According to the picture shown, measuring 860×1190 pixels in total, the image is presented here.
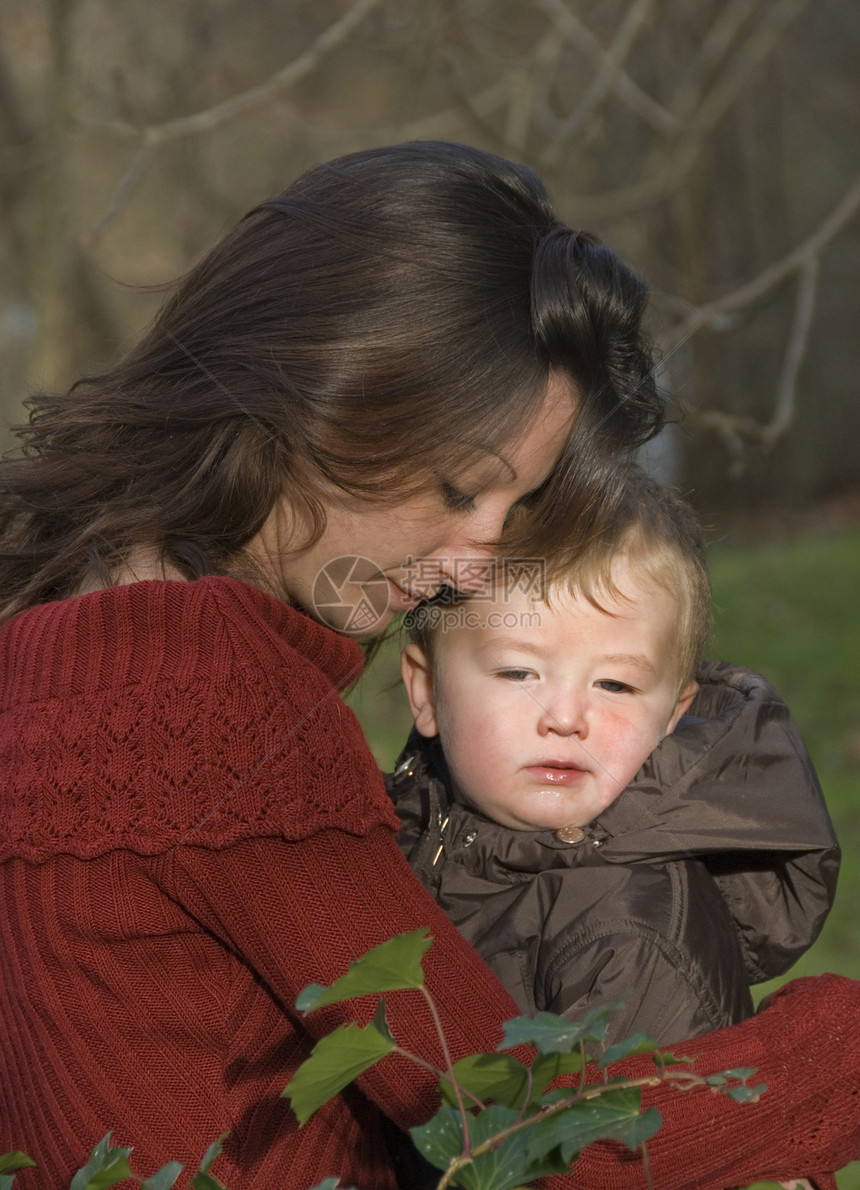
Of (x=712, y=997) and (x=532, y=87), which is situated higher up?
(x=532, y=87)

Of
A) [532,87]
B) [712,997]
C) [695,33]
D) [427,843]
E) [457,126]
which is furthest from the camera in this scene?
[695,33]

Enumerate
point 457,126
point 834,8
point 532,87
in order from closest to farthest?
point 532,87 → point 457,126 → point 834,8

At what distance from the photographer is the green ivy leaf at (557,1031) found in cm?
101

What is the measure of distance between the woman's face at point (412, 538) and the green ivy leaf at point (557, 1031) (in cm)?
105

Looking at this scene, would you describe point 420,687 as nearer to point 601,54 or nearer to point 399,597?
point 399,597

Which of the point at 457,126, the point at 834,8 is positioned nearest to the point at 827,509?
the point at 834,8

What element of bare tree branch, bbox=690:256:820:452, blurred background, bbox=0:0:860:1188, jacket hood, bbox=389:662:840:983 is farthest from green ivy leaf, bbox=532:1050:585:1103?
bare tree branch, bbox=690:256:820:452

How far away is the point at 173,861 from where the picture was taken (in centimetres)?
145

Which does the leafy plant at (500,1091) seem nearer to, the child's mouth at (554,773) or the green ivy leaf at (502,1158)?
the green ivy leaf at (502,1158)

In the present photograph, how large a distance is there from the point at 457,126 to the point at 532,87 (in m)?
3.23

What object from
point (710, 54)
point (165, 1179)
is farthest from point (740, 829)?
point (710, 54)

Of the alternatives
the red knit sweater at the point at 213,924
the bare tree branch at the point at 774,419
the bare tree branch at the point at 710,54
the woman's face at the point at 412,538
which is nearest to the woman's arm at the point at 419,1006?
the red knit sweater at the point at 213,924

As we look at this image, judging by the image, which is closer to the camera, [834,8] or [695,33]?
[695,33]

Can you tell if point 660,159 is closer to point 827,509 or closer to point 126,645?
point 126,645
